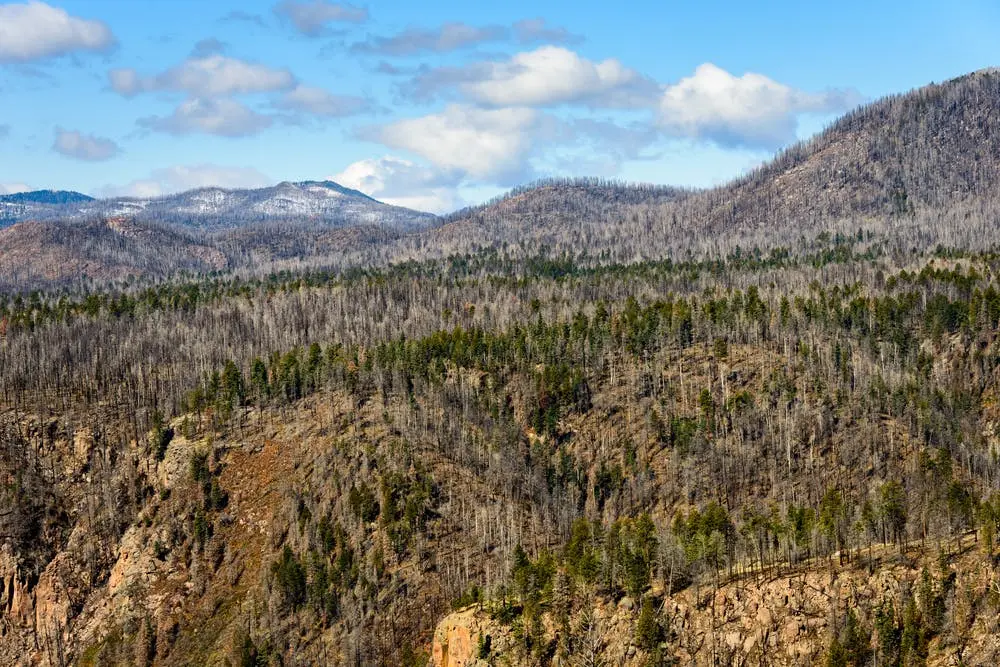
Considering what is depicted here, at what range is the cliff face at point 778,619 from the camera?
84.8m

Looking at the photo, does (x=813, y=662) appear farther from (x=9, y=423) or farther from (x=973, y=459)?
(x=9, y=423)

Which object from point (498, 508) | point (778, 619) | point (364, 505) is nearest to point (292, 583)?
point (364, 505)

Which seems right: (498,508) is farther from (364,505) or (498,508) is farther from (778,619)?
(778,619)

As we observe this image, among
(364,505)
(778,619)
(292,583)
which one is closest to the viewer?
(778,619)

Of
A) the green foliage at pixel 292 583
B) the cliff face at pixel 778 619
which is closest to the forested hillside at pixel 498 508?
the cliff face at pixel 778 619

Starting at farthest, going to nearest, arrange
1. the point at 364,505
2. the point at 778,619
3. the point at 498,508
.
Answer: the point at 498,508 < the point at 364,505 < the point at 778,619

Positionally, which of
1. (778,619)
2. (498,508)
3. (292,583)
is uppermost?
(778,619)

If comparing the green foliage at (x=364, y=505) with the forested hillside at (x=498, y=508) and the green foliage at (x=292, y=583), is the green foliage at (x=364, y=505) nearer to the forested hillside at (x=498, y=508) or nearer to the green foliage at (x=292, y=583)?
the forested hillside at (x=498, y=508)

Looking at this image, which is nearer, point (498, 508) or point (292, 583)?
point (292, 583)

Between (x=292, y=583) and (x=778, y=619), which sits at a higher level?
(x=778, y=619)

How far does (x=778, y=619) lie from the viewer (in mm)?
90938

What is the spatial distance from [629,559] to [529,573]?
12.1m

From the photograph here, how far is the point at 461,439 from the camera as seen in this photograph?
176 m

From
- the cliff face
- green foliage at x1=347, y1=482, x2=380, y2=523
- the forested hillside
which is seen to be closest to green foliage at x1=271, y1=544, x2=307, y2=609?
the forested hillside
